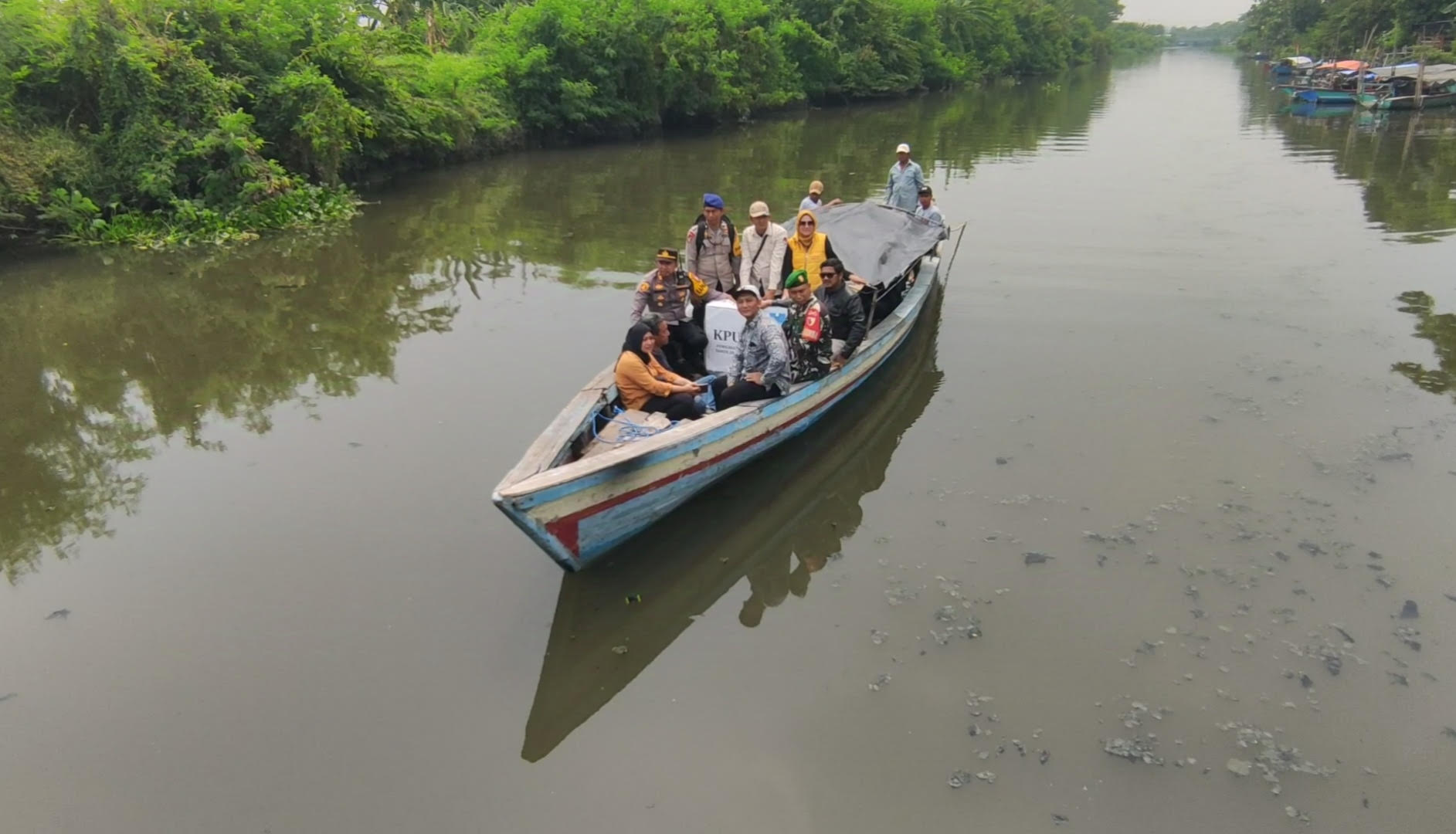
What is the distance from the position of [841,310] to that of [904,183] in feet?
15.3

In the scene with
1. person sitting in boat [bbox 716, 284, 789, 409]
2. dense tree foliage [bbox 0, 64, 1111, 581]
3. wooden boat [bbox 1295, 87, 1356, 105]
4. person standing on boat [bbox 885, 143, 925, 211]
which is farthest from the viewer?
wooden boat [bbox 1295, 87, 1356, 105]

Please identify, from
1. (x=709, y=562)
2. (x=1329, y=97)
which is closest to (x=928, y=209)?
(x=709, y=562)

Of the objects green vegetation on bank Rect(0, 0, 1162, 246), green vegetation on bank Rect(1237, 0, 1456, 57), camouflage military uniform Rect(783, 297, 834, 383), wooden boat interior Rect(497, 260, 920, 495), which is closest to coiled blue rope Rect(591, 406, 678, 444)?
wooden boat interior Rect(497, 260, 920, 495)

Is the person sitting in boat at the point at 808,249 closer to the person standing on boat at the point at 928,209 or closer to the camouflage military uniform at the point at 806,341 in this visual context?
the camouflage military uniform at the point at 806,341

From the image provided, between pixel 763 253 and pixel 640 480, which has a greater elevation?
pixel 763 253

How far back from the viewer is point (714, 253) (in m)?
7.89

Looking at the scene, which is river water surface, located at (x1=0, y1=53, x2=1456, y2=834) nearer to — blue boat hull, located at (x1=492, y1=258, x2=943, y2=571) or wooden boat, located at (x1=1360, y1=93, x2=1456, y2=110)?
blue boat hull, located at (x1=492, y1=258, x2=943, y2=571)

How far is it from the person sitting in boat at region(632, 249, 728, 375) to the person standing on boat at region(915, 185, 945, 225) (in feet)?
13.4

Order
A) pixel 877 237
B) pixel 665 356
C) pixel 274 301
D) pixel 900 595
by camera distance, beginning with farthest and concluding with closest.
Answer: pixel 274 301 < pixel 877 237 < pixel 665 356 < pixel 900 595

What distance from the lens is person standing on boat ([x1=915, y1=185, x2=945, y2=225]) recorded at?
10.3 m

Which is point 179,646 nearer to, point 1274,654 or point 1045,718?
point 1045,718

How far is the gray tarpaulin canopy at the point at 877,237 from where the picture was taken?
8586 mm

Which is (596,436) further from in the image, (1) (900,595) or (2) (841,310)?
(2) (841,310)

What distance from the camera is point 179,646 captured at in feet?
16.1
